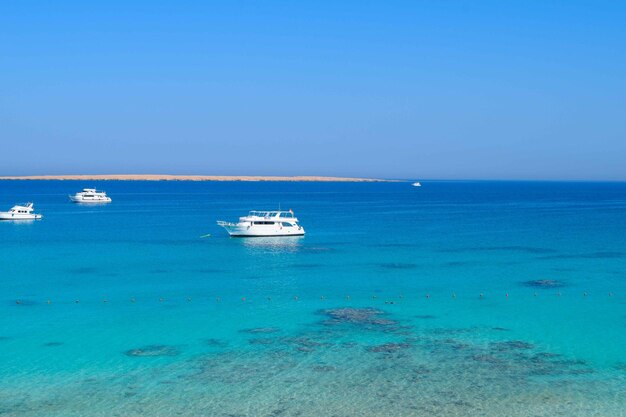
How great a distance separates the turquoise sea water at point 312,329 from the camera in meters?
26.8

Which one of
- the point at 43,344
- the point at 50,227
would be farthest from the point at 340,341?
the point at 50,227

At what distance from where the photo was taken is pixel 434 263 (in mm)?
63688

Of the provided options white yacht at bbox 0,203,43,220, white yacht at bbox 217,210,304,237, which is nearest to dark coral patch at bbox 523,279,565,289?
white yacht at bbox 217,210,304,237

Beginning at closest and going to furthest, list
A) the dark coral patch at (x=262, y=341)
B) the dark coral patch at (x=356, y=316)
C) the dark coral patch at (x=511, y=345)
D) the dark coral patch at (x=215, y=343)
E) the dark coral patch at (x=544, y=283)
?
the dark coral patch at (x=511, y=345) < the dark coral patch at (x=215, y=343) < the dark coral patch at (x=262, y=341) < the dark coral patch at (x=356, y=316) < the dark coral patch at (x=544, y=283)

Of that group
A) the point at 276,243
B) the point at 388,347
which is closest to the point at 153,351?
the point at 388,347

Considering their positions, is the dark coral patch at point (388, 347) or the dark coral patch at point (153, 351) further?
the dark coral patch at point (388, 347)

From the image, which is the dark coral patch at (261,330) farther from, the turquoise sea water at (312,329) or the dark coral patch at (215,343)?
the dark coral patch at (215,343)

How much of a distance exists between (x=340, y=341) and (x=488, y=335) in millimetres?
8623

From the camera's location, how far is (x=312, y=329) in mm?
37688

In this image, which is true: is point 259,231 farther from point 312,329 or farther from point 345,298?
point 312,329

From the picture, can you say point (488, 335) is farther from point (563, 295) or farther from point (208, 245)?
point (208, 245)

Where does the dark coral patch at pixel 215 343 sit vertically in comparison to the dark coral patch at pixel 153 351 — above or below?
above

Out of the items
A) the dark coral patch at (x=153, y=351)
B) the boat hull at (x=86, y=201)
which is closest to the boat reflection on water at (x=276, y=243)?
the dark coral patch at (x=153, y=351)

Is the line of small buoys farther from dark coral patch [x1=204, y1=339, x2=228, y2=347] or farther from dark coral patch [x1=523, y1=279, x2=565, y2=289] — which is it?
dark coral patch [x1=204, y1=339, x2=228, y2=347]
